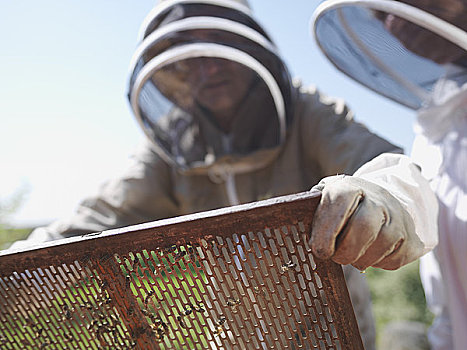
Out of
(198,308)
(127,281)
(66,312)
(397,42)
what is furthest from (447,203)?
(66,312)

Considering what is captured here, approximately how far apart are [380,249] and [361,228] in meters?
0.10

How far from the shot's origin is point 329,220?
2.33 ft

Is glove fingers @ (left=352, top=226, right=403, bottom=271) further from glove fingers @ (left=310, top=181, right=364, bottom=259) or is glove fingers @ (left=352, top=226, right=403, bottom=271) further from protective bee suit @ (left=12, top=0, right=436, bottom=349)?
protective bee suit @ (left=12, top=0, right=436, bottom=349)

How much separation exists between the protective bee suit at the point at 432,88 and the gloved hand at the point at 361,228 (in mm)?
589

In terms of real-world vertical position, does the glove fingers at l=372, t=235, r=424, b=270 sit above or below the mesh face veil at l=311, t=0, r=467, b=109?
below

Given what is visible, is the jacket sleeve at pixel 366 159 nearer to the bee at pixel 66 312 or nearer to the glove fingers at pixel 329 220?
the glove fingers at pixel 329 220

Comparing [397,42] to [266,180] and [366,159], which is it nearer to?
[366,159]

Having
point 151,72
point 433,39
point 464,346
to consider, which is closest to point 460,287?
point 464,346

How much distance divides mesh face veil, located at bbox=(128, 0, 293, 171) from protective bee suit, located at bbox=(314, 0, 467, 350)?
1.19 ft

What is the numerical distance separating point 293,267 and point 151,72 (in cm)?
125

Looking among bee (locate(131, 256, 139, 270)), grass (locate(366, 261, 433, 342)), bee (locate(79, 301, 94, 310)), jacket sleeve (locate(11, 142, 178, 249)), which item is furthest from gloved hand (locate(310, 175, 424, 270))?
grass (locate(366, 261, 433, 342))

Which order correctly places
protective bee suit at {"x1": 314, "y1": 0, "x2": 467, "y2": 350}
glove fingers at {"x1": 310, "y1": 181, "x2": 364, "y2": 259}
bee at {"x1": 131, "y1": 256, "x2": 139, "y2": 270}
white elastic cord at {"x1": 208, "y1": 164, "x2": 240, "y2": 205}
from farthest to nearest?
white elastic cord at {"x1": 208, "y1": 164, "x2": 240, "y2": 205}
protective bee suit at {"x1": 314, "y1": 0, "x2": 467, "y2": 350}
bee at {"x1": 131, "y1": 256, "x2": 139, "y2": 270}
glove fingers at {"x1": 310, "y1": 181, "x2": 364, "y2": 259}

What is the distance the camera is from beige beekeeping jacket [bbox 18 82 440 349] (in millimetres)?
1604

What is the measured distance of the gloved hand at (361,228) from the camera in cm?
71
